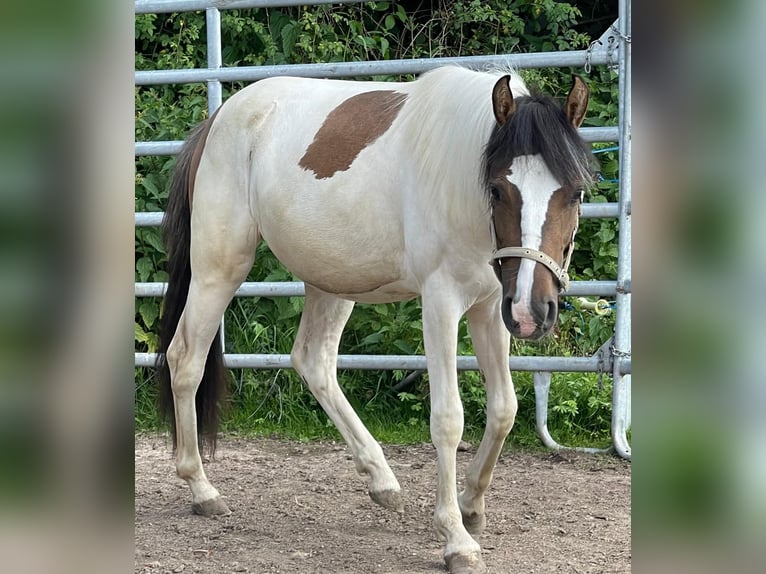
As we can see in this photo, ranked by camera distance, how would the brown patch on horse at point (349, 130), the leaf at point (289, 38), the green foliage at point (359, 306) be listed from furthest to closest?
the leaf at point (289, 38) < the green foliage at point (359, 306) < the brown patch on horse at point (349, 130)

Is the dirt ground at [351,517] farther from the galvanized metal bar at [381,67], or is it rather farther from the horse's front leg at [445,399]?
the galvanized metal bar at [381,67]

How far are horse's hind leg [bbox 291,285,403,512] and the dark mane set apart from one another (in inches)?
55.7

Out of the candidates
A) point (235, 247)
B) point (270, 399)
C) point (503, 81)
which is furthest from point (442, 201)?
point (270, 399)

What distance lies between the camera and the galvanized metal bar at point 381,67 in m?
4.19

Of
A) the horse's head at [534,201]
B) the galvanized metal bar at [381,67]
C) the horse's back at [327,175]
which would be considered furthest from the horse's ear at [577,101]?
the galvanized metal bar at [381,67]

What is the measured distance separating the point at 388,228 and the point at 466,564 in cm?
118

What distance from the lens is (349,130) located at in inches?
134

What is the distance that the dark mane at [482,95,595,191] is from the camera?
2.53 meters

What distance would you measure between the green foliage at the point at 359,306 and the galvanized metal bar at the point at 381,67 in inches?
8.4

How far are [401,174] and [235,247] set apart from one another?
34.0 inches

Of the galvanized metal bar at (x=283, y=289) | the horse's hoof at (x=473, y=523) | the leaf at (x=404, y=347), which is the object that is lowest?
the horse's hoof at (x=473, y=523)
